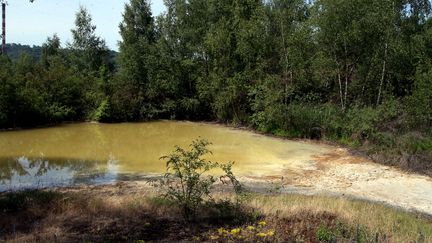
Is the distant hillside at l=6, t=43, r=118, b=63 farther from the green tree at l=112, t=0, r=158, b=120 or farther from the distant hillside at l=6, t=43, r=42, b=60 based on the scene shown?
the green tree at l=112, t=0, r=158, b=120

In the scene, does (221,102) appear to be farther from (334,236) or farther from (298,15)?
(334,236)

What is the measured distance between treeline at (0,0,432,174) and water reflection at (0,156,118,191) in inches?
398

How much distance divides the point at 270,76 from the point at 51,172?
1533 cm

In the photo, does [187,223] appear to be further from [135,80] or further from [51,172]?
[135,80]

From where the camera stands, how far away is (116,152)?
19.1 metres

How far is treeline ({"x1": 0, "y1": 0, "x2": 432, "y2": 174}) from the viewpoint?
2098 cm

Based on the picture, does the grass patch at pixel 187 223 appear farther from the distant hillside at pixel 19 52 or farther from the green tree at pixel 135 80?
the distant hillside at pixel 19 52

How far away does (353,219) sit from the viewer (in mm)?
6836

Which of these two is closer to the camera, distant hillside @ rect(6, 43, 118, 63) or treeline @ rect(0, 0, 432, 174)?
treeline @ rect(0, 0, 432, 174)

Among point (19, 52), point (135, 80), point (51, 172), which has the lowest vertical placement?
point (51, 172)

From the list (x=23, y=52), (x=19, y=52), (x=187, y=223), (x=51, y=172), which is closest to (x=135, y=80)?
(x=23, y=52)

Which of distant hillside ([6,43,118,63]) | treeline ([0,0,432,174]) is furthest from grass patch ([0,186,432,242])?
distant hillside ([6,43,118,63])

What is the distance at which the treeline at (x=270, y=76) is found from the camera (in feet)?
68.8

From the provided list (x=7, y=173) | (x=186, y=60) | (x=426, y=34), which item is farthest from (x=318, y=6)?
(x=7, y=173)
